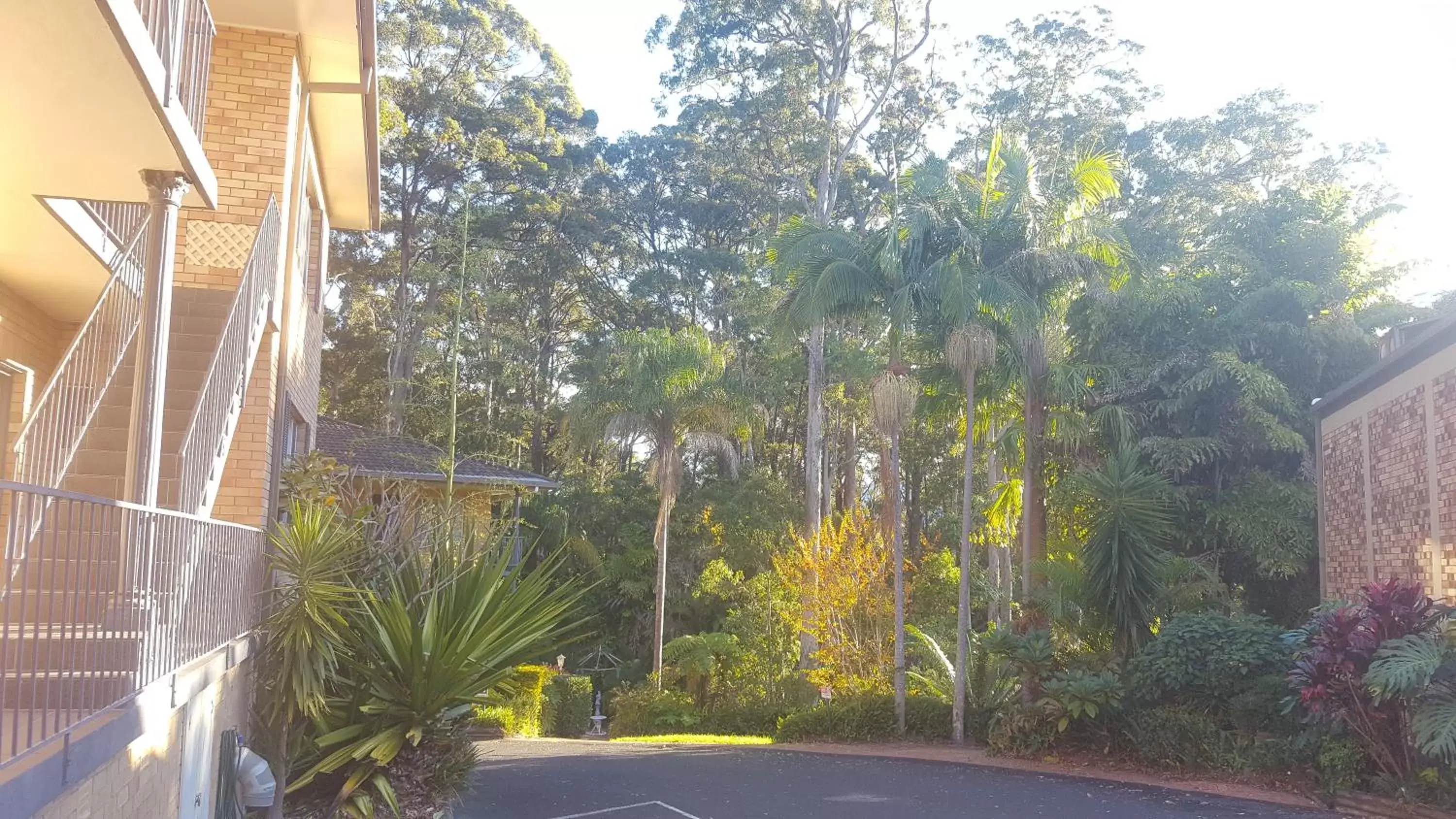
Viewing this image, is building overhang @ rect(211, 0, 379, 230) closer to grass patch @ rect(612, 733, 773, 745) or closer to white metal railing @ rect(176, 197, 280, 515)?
white metal railing @ rect(176, 197, 280, 515)

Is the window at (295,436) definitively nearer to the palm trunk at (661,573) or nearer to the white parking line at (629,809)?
the white parking line at (629,809)

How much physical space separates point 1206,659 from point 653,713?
49.1ft

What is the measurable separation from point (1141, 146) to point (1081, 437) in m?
18.0

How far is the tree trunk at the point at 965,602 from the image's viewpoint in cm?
1878

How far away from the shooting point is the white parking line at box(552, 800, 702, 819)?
37.8 feet

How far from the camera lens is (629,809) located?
12008 mm

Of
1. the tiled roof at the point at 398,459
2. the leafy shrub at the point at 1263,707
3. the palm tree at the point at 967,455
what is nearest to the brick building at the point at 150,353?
the tiled roof at the point at 398,459

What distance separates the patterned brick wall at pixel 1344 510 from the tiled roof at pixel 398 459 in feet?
48.5

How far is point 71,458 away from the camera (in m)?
8.87

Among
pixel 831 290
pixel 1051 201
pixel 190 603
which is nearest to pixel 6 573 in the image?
pixel 190 603

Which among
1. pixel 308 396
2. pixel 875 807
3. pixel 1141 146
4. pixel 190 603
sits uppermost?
pixel 1141 146

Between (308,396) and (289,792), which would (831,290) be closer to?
(308,396)

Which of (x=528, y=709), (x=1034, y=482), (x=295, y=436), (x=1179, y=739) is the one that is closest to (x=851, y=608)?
(x=1034, y=482)

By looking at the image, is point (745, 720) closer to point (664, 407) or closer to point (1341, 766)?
point (664, 407)
